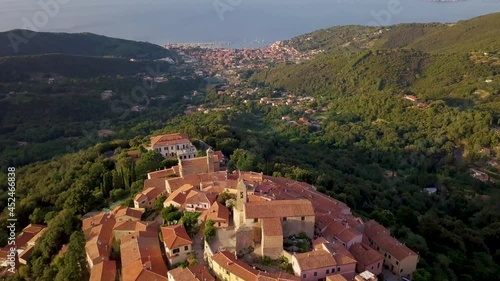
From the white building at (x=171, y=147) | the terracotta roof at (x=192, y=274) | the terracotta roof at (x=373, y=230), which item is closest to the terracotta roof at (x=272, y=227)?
the terracotta roof at (x=192, y=274)

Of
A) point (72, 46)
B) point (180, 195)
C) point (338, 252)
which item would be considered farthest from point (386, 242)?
point (72, 46)

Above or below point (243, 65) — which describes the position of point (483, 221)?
below

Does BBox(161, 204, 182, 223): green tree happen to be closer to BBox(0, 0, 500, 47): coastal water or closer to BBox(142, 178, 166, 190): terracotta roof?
BBox(142, 178, 166, 190): terracotta roof

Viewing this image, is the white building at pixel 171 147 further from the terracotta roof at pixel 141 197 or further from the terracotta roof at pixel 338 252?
the terracotta roof at pixel 338 252

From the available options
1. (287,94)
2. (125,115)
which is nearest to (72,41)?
(125,115)

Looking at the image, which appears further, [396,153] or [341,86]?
[341,86]

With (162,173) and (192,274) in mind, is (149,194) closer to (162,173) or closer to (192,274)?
(162,173)

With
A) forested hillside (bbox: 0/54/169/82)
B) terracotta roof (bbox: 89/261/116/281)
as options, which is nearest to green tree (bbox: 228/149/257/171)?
terracotta roof (bbox: 89/261/116/281)

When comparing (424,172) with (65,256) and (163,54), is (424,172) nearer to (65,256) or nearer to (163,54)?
(65,256)

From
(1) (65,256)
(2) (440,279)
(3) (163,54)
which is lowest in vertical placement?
(2) (440,279)
